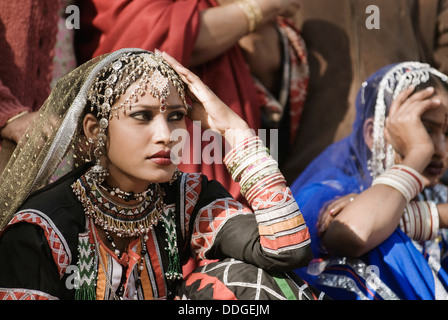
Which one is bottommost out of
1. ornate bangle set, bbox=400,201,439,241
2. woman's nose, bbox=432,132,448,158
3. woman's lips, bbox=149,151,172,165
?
ornate bangle set, bbox=400,201,439,241

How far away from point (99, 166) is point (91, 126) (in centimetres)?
13

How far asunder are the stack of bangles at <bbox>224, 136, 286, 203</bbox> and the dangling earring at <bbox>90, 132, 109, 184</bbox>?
42 centimetres

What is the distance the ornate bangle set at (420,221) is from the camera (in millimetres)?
2752

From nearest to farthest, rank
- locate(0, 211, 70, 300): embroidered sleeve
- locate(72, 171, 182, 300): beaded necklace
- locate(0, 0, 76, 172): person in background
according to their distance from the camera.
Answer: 1. locate(0, 211, 70, 300): embroidered sleeve
2. locate(72, 171, 182, 300): beaded necklace
3. locate(0, 0, 76, 172): person in background

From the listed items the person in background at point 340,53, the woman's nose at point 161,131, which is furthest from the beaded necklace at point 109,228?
the person in background at point 340,53

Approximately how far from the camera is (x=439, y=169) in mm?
3004

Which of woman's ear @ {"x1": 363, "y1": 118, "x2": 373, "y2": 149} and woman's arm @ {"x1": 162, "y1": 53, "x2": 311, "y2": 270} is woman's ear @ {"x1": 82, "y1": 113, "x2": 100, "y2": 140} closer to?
woman's arm @ {"x1": 162, "y1": 53, "x2": 311, "y2": 270}

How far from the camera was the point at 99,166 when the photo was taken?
6.58ft

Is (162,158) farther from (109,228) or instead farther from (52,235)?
(52,235)

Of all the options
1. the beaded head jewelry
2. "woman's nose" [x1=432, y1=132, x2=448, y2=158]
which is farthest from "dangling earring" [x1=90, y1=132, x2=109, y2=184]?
"woman's nose" [x1=432, y1=132, x2=448, y2=158]

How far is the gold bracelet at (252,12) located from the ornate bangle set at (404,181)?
1.03 m

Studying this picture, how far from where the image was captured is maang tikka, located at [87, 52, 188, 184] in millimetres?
1973

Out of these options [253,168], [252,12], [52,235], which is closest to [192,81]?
[253,168]

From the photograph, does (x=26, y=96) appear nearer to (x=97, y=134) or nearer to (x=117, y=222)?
(x=97, y=134)
